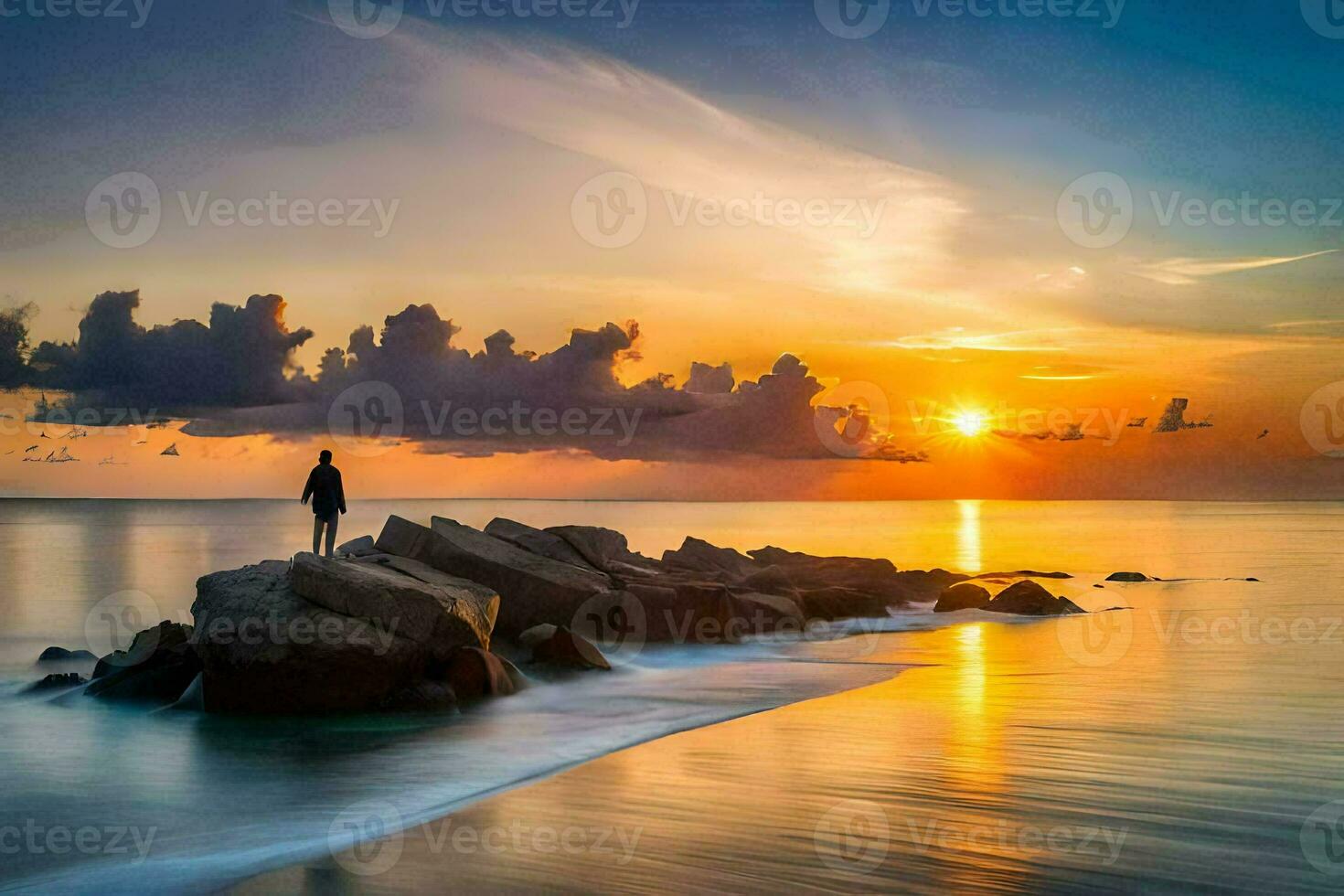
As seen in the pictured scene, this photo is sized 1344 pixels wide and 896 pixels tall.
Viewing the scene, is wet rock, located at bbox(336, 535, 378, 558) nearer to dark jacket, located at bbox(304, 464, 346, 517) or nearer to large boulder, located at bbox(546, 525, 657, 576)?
dark jacket, located at bbox(304, 464, 346, 517)

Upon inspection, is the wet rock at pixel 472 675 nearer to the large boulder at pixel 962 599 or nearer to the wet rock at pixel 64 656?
the wet rock at pixel 64 656

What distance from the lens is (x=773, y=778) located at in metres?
11.9

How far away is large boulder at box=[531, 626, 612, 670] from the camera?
19.4 metres

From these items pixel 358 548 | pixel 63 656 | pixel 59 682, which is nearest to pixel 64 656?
pixel 63 656

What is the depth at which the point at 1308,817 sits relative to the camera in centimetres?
1063

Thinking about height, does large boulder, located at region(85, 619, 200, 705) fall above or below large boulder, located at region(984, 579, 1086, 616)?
below

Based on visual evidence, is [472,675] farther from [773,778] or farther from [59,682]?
[59,682]

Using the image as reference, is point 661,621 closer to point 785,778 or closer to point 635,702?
point 635,702

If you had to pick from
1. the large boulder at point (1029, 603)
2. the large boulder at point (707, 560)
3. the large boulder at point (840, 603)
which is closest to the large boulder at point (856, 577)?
the large boulder at point (840, 603)

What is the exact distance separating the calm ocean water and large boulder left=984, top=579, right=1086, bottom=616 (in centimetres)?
621

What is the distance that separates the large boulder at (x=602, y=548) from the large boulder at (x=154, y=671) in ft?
28.5

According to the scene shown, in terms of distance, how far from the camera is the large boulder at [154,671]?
17.0m

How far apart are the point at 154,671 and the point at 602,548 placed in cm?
1085

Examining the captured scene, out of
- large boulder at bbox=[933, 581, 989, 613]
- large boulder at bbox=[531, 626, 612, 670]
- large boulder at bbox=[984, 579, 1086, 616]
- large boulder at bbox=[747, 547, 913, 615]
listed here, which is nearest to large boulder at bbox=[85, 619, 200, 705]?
large boulder at bbox=[531, 626, 612, 670]
